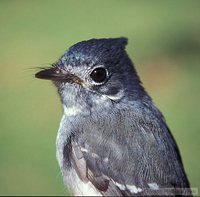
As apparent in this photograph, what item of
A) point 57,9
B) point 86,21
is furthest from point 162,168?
point 57,9

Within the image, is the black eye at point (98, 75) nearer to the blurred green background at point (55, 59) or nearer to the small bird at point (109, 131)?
the small bird at point (109, 131)

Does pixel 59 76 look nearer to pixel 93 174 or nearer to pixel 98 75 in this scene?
pixel 98 75

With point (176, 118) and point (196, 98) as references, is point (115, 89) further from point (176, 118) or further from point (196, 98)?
point (196, 98)

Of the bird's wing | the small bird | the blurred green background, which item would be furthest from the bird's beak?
the blurred green background

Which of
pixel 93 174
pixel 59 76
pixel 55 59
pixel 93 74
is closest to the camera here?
pixel 93 174

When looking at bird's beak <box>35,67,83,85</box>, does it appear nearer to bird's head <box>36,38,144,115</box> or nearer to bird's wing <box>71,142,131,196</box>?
bird's head <box>36,38,144,115</box>

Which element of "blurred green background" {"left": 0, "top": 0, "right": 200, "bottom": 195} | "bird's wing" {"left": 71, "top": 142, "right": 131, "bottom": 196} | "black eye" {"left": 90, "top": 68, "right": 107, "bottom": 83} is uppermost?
"black eye" {"left": 90, "top": 68, "right": 107, "bottom": 83}

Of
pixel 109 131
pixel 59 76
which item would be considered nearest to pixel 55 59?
pixel 59 76
